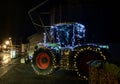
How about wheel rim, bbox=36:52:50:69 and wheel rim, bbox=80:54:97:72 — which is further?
wheel rim, bbox=36:52:50:69

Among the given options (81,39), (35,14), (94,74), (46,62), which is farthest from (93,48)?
(35,14)

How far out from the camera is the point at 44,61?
51.3 feet

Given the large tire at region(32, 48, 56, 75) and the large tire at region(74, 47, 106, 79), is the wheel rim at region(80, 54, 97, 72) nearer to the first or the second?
the large tire at region(74, 47, 106, 79)

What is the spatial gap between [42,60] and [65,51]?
5.40 feet

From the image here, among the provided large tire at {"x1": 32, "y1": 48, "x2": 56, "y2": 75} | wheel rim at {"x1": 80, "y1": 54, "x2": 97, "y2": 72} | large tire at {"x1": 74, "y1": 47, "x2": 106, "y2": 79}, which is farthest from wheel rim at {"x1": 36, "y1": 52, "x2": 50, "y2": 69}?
wheel rim at {"x1": 80, "y1": 54, "x2": 97, "y2": 72}

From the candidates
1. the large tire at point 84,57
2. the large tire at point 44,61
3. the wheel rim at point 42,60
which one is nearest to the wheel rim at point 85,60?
the large tire at point 84,57

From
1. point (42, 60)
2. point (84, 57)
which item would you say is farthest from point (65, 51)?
point (42, 60)

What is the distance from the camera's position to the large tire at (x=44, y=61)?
15.1 meters

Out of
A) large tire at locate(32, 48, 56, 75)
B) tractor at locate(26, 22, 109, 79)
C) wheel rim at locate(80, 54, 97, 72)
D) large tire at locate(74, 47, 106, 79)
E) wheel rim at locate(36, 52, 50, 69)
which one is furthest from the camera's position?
wheel rim at locate(36, 52, 50, 69)

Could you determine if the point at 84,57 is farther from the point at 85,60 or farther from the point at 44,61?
the point at 44,61

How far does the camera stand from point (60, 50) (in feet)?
49.6

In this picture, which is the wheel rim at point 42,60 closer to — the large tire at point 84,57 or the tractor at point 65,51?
the tractor at point 65,51

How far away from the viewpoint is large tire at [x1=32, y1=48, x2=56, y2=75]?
15.1 meters

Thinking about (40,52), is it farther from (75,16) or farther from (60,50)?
(75,16)
